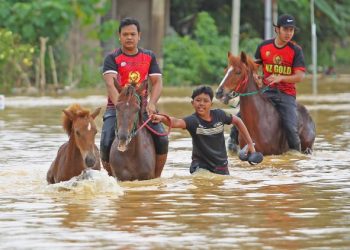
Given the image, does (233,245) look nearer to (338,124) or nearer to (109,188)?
(109,188)

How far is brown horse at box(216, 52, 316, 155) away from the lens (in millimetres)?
17703

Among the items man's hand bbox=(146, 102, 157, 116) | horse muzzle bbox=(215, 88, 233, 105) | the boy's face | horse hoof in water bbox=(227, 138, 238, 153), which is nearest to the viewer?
man's hand bbox=(146, 102, 157, 116)

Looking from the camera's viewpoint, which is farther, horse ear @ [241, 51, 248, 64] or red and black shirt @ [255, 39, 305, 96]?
red and black shirt @ [255, 39, 305, 96]

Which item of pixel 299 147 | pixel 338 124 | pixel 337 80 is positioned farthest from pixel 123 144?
pixel 337 80

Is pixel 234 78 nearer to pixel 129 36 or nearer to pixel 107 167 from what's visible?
pixel 129 36

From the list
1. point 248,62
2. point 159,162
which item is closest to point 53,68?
point 248,62

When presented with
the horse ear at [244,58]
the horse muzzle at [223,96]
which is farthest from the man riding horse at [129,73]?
the horse ear at [244,58]

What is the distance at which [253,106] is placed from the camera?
18.1m

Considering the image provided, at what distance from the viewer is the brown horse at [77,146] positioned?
13242 millimetres

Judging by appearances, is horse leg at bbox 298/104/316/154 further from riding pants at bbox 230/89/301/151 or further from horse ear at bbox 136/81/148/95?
horse ear at bbox 136/81/148/95

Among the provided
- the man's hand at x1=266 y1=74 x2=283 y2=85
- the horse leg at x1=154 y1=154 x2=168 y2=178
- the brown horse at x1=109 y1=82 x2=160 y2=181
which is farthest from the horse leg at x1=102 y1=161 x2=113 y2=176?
the man's hand at x1=266 y1=74 x2=283 y2=85

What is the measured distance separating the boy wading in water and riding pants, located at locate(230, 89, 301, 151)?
3326mm

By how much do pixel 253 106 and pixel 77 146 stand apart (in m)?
5.14

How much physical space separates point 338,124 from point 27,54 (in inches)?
628
